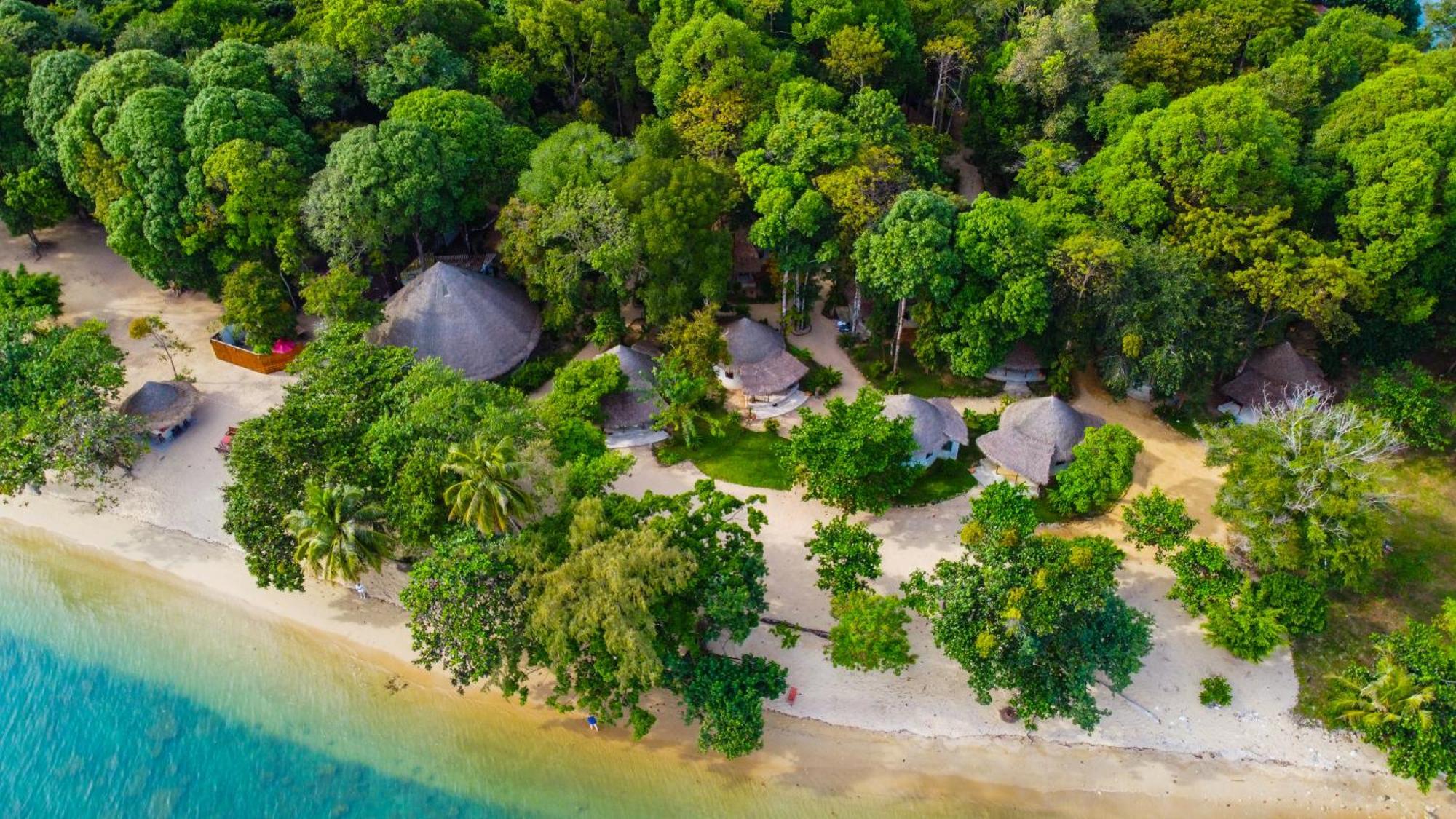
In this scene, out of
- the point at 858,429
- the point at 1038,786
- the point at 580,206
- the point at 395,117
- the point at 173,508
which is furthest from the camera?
the point at 395,117

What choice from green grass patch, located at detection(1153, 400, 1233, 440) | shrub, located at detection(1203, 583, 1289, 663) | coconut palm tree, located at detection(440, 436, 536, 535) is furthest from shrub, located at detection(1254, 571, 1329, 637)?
coconut palm tree, located at detection(440, 436, 536, 535)

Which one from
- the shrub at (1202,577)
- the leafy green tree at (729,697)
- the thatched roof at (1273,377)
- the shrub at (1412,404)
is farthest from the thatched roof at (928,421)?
the shrub at (1412,404)

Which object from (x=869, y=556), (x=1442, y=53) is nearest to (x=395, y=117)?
(x=869, y=556)

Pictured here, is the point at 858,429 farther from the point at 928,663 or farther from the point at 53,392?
the point at 53,392

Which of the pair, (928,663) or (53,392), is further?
(53,392)

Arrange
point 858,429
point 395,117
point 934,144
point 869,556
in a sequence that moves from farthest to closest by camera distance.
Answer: point 934,144 < point 395,117 < point 858,429 < point 869,556

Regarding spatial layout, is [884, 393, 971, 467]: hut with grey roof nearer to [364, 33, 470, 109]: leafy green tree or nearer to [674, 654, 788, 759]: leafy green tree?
[674, 654, 788, 759]: leafy green tree

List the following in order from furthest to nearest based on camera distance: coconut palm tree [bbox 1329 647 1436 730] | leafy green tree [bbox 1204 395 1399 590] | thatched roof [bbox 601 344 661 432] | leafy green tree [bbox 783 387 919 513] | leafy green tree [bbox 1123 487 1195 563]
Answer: thatched roof [bbox 601 344 661 432], leafy green tree [bbox 783 387 919 513], leafy green tree [bbox 1123 487 1195 563], leafy green tree [bbox 1204 395 1399 590], coconut palm tree [bbox 1329 647 1436 730]

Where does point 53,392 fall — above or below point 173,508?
above

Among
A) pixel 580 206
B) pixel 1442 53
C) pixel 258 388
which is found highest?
pixel 1442 53
